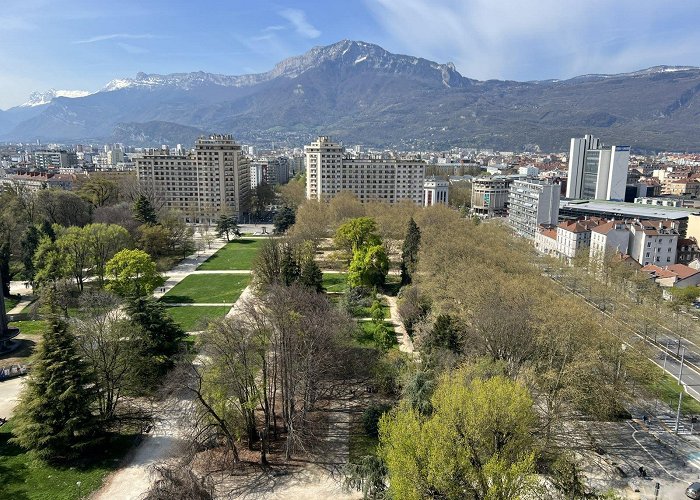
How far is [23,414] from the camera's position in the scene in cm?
2042

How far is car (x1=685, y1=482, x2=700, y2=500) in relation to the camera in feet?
61.4

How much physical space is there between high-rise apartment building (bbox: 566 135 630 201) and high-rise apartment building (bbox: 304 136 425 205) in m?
31.5

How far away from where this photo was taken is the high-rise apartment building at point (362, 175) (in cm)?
9375

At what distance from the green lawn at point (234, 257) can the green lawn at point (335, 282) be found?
8.30 meters

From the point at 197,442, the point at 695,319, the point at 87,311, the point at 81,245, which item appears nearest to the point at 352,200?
the point at 81,245

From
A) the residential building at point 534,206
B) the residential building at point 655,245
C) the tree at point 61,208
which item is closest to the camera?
the residential building at point 655,245

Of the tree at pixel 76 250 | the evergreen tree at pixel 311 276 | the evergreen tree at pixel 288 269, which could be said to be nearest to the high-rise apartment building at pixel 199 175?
the tree at pixel 76 250

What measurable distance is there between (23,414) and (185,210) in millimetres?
72357

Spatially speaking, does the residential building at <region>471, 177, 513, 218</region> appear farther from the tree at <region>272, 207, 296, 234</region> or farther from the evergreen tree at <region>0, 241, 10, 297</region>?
the evergreen tree at <region>0, 241, 10, 297</region>

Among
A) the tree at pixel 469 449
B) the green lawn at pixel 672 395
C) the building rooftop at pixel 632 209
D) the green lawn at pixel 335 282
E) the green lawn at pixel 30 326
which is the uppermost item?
the building rooftop at pixel 632 209

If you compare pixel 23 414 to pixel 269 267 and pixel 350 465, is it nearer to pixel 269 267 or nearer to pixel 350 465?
pixel 350 465

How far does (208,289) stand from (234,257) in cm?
1520

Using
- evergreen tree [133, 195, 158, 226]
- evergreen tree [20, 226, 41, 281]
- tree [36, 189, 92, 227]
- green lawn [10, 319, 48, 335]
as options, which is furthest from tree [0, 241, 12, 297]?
evergreen tree [133, 195, 158, 226]

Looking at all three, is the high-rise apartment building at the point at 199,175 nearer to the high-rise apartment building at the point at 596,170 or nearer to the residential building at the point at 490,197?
the residential building at the point at 490,197
